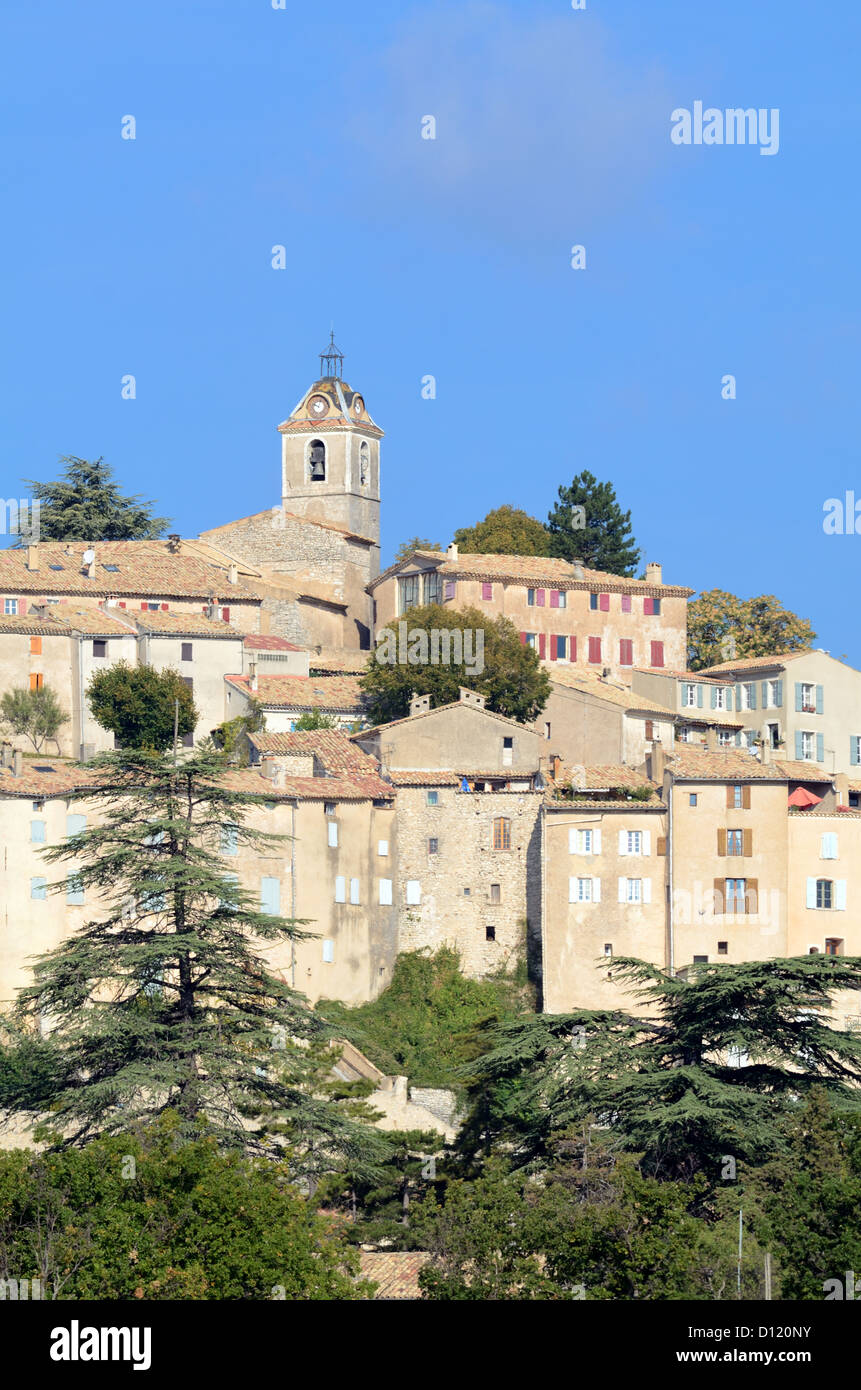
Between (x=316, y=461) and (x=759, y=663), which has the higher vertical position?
(x=316, y=461)

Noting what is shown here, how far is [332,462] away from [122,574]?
22899 millimetres

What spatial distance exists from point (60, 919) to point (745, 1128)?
746 inches

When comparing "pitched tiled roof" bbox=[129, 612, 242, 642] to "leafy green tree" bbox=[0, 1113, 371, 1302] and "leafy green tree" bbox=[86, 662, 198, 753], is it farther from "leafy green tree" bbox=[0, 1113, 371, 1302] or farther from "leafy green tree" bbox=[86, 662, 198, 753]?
"leafy green tree" bbox=[0, 1113, 371, 1302]

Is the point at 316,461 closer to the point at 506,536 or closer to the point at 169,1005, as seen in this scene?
the point at 506,536

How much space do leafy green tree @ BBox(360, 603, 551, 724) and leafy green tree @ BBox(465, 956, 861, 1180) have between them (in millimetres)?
20065

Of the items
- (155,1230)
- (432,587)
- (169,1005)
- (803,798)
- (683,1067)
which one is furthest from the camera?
(432,587)

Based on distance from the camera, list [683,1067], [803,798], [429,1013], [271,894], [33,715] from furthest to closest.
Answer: [33,715]
[803,798]
[429,1013]
[271,894]
[683,1067]

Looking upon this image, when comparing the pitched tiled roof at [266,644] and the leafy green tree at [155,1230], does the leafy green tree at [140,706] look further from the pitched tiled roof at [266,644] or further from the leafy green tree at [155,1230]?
the leafy green tree at [155,1230]

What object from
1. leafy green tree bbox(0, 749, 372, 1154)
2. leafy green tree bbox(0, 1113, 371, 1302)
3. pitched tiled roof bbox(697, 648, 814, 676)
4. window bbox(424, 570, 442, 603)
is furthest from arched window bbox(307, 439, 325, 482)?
leafy green tree bbox(0, 1113, 371, 1302)

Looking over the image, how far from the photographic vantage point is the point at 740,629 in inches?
3511

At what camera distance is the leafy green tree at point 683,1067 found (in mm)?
45812

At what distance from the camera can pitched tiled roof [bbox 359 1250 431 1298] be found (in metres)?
42.6

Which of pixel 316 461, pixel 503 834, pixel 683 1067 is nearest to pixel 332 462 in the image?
pixel 316 461
